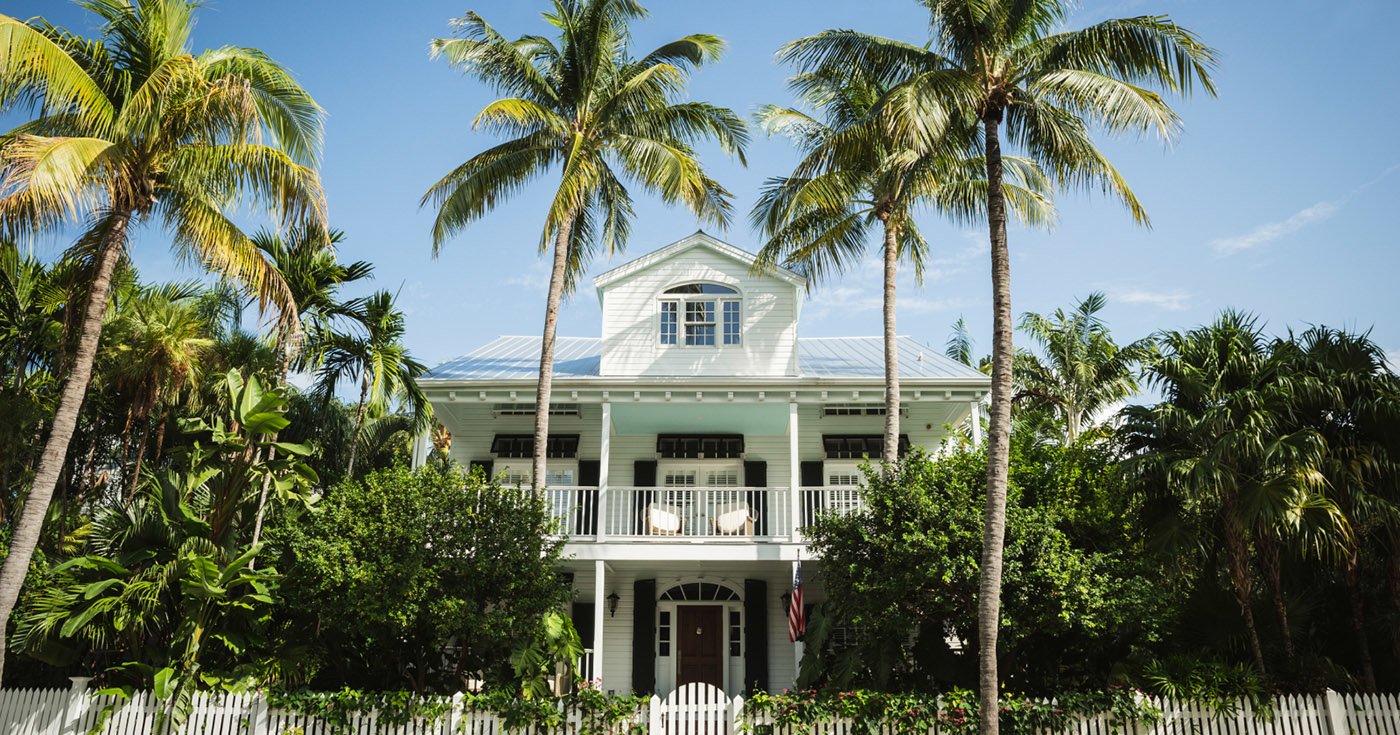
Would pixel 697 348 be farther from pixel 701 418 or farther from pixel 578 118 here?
pixel 578 118

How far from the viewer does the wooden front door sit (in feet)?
56.1

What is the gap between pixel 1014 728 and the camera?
10.8 metres

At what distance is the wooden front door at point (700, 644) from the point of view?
1709 cm

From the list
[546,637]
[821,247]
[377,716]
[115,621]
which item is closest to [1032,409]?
[821,247]

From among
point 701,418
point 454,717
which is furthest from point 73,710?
point 701,418

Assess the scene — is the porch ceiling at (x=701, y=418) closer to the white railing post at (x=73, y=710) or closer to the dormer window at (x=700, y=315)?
the dormer window at (x=700, y=315)

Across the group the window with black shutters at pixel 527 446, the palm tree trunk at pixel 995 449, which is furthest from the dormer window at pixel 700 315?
the palm tree trunk at pixel 995 449

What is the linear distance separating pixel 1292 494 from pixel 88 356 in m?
14.9

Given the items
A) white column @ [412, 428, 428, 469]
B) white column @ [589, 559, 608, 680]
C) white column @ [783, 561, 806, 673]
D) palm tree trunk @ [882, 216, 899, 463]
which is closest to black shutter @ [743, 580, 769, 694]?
white column @ [783, 561, 806, 673]

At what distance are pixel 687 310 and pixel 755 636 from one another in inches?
259

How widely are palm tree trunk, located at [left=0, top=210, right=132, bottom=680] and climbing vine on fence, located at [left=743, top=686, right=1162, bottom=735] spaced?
856cm

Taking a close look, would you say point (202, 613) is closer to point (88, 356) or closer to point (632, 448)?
point (88, 356)

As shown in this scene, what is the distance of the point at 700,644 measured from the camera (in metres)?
17.2

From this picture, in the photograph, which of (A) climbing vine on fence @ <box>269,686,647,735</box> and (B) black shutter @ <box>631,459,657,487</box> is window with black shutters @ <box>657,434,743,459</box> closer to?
(B) black shutter @ <box>631,459,657,487</box>
